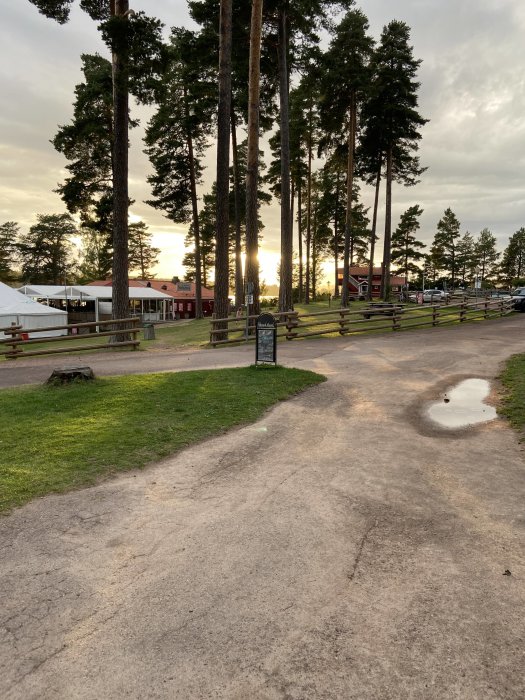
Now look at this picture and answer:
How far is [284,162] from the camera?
2002 centimetres

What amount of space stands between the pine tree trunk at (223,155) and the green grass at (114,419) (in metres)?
6.90

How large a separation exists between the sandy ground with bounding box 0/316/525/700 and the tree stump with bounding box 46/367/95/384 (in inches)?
174

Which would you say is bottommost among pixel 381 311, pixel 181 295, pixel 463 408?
pixel 463 408

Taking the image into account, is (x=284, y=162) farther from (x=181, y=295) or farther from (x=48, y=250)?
(x=48, y=250)

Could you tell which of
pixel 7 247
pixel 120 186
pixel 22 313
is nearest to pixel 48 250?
pixel 7 247

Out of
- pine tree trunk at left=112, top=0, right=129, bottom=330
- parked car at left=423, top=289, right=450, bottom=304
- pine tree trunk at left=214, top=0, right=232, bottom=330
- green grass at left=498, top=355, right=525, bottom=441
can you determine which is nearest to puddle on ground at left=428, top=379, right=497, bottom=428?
green grass at left=498, top=355, right=525, bottom=441

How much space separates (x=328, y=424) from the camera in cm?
725

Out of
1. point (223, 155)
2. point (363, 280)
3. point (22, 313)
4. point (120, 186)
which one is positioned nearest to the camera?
point (120, 186)

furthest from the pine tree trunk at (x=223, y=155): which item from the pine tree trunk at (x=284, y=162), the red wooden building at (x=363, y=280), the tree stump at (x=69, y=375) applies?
the red wooden building at (x=363, y=280)

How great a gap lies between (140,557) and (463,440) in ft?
16.5

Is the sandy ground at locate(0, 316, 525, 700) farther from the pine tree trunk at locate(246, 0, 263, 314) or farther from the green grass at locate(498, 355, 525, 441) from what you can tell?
the pine tree trunk at locate(246, 0, 263, 314)

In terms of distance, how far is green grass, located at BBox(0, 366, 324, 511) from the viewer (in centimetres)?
517

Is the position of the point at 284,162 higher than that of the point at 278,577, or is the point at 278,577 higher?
the point at 284,162

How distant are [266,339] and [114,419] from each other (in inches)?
196
